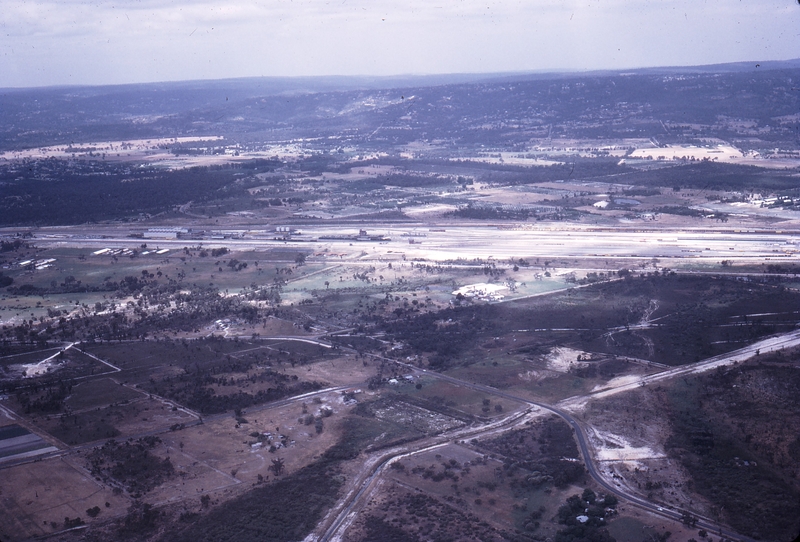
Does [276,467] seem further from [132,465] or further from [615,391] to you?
[615,391]

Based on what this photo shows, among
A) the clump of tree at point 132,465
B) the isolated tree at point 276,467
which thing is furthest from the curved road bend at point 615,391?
the clump of tree at point 132,465

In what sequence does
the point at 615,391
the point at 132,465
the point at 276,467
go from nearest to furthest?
the point at 276,467
the point at 132,465
the point at 615,391

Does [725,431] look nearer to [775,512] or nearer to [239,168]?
[775,512]

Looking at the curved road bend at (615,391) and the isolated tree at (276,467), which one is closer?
the curved road bend at (615,391)

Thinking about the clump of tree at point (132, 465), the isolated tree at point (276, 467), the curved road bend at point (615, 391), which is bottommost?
the curved road bend at point (615, 391)

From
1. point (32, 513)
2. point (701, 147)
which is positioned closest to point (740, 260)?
point (32, 513)

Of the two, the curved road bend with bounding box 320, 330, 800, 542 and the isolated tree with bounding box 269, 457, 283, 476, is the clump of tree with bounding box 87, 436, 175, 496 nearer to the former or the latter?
the isolated tree with bounding box 269, 457, 283, 476

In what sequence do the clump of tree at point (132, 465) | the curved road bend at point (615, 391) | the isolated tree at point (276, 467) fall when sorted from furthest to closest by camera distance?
the isolated tree at point (276, 467) → the clump of tree at point (132, 465) → the curved road bend at point (615, 391)

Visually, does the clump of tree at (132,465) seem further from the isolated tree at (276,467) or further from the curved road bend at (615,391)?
the curved road bend at (615,391)

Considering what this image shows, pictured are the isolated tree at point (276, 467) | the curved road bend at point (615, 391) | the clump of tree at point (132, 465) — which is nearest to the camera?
the curved road bend at point (615, 391)

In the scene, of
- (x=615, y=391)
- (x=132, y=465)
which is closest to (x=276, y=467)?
(x=132, y=465)

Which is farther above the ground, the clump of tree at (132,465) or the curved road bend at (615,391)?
the clump of tree at (132,465)
